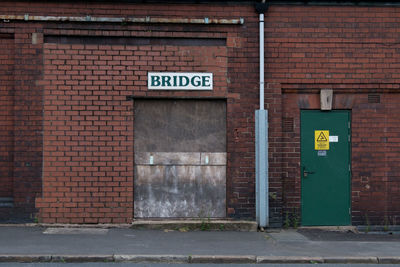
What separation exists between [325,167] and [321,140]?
592mm

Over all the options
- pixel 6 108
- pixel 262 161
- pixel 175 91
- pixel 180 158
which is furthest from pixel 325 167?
pixel 6 108

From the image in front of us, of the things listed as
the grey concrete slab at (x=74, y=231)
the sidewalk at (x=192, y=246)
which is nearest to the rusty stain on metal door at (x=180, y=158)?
the sidewalk at (x=192, y=246)

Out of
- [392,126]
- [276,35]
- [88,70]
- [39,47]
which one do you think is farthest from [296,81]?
[39,47]

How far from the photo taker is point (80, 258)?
25.3 ft

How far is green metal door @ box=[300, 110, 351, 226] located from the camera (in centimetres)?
1080

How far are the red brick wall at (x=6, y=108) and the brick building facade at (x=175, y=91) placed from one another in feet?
0.07

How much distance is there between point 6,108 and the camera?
10.4 meters

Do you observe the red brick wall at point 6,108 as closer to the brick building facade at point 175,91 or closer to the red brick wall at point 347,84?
the brick building facade at point 175,91

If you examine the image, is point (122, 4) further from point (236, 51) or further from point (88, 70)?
point (236, 51)

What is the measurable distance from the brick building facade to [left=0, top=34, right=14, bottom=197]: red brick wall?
21 mm

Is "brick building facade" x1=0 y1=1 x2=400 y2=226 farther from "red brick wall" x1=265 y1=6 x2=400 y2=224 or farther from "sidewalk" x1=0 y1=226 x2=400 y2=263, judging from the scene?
"sidewalk" x1=0 y1=226 x2=400 y2=263

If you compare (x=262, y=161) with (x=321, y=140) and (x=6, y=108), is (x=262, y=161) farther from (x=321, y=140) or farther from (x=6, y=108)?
(x=6, y=108)

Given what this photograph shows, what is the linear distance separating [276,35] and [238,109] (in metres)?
Answer: 1.77

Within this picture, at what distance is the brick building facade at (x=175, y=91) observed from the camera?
10.3 m
